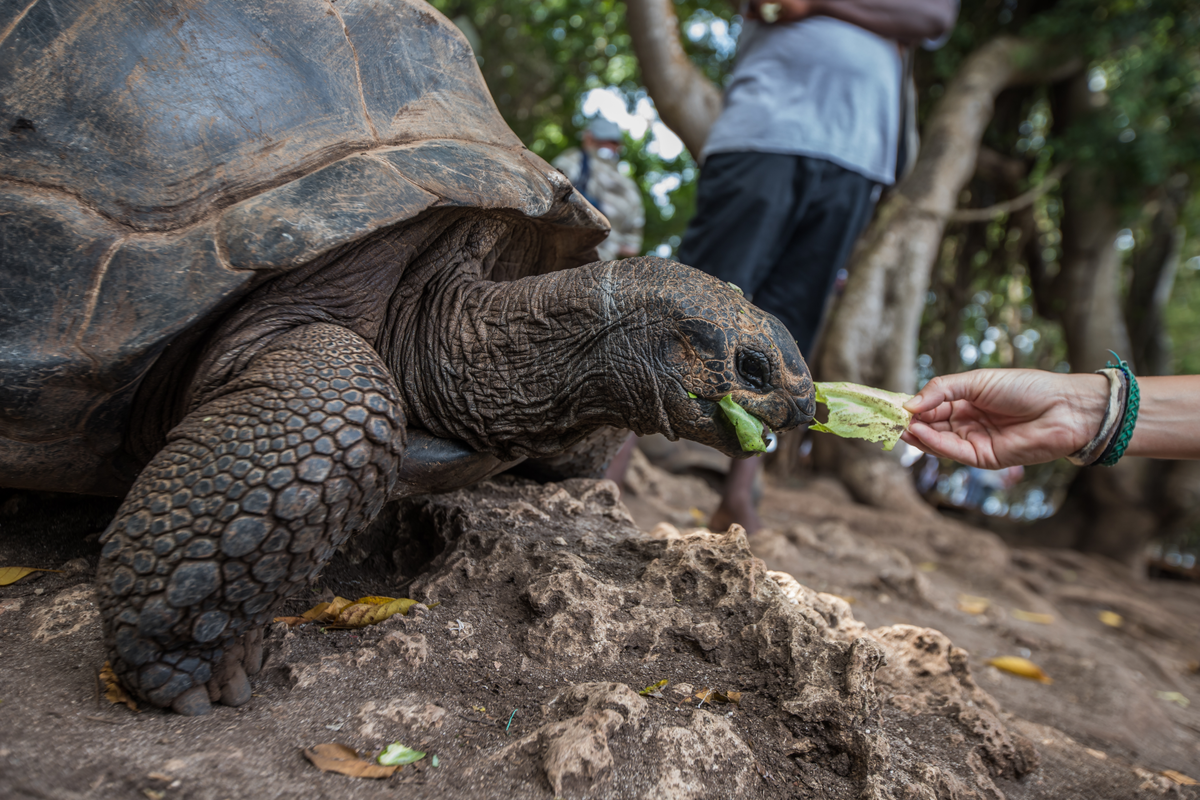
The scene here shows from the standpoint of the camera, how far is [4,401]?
1624mm

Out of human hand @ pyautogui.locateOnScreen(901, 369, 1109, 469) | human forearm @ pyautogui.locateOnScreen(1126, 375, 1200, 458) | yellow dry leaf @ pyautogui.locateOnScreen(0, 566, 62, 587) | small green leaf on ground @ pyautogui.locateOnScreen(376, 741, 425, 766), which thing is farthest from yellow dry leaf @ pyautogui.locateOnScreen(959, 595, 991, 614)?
yellow dry leaf @ pyautogui.locateOnScreen(0, 566, 62, 587)

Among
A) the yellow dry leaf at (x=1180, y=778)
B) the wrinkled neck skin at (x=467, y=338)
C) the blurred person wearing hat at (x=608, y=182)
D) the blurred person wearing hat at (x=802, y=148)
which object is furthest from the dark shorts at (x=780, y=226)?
the yellow dry leaf at (x=1180, y=778)

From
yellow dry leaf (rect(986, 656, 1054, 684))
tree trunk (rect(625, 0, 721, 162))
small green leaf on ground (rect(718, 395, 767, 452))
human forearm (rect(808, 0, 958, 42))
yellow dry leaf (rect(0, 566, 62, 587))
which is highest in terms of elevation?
tree trunk (rect(625, 0, 721, 162))

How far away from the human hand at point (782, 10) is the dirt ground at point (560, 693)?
2460 millimetres

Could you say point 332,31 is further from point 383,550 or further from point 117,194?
point 383,550

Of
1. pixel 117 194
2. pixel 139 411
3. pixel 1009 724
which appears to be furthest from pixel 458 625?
pixel 1009 724

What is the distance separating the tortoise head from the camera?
183cm

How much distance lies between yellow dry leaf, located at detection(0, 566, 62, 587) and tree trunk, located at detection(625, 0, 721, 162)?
17.4 ft

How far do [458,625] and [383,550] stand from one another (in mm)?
589

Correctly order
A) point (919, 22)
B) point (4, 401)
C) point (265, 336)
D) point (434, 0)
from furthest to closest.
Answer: point (434, 0)
point (919, 22)
point (265, 336)
point (4, 401)

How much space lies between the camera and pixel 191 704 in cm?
146

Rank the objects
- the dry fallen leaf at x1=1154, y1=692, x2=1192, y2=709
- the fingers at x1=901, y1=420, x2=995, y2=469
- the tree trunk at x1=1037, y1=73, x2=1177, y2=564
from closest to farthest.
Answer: the fingers at x1=901, y1=420, x2=995, y2=469 < the dry fallen leaf at x1=1154, y1=692, x2=1192, y2=709 < the tree trunk at x1=1037, y1=73, x2=1177, y2=564

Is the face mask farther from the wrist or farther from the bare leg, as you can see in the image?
the wrist

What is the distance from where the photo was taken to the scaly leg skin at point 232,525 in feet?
4.65
